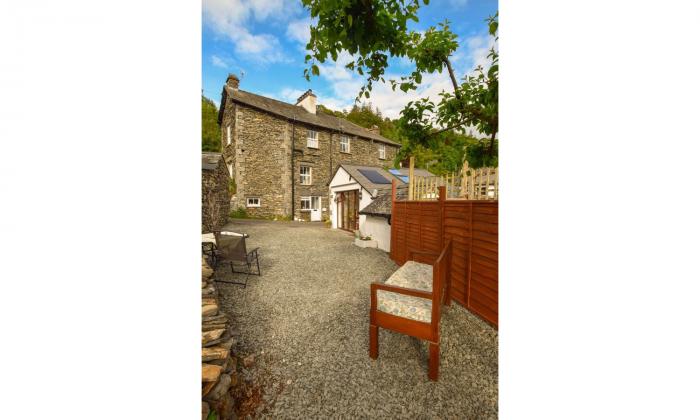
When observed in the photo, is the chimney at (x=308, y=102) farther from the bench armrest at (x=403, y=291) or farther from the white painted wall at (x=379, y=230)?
the bench armrest at (x=403, y=291)

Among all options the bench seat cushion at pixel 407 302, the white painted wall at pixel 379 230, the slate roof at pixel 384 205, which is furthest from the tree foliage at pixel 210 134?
the bench seat cushion at pixel 407 302

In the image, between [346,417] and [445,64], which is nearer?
[346,417]

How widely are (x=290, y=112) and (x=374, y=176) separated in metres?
10.0

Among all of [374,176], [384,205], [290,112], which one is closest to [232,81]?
[290,112]

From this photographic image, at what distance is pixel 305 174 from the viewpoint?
58.5 ft

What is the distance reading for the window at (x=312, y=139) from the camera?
59.2 ft

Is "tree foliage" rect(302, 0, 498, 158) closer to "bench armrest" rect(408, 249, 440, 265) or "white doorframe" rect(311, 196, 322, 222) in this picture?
"bench armrest" rect(408, 249, 440, 265)

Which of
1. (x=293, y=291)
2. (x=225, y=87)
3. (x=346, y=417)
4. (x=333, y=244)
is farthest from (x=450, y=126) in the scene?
(x=225, y=87)

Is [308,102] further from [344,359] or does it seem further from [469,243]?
[344,359]
